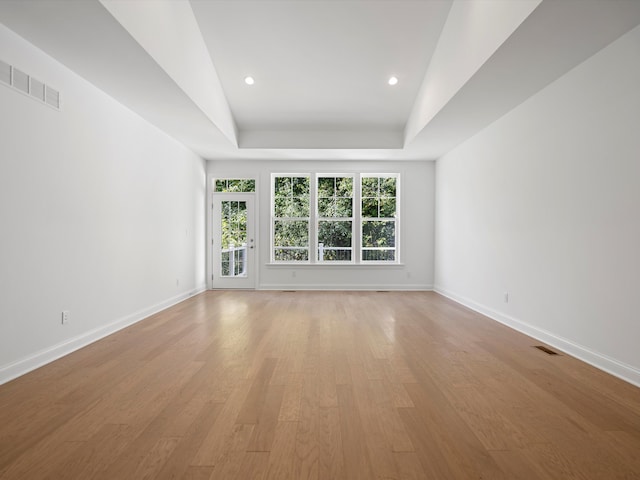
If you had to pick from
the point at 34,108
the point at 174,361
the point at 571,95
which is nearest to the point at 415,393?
the point at 174,361

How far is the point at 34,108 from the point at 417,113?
4678mm

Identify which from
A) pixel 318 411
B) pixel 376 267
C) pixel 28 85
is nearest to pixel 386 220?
pixel 376 267

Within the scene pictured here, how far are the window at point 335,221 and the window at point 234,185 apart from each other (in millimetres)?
1419

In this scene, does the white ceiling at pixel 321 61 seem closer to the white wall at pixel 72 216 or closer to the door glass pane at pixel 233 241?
the white wall at pixel 72 216

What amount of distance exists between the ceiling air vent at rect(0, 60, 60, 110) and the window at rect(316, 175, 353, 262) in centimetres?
499

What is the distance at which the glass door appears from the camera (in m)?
7.53

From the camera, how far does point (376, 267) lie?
7.53 metres

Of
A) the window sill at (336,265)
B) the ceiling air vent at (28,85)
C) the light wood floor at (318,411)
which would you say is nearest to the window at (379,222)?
the window sill at (336,265)

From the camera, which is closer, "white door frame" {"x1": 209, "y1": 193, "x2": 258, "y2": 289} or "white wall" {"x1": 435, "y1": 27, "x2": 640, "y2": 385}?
"white wall" {"x1": 435, "y1": 27, "x2": 640, "y2": 385}

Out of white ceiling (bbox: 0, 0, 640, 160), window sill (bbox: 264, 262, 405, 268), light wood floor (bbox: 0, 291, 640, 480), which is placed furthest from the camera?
window sill (bbox: 264, 262, 405, 268)

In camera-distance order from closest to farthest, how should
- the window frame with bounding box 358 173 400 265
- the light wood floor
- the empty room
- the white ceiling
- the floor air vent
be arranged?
1. the light wood floor
2. the empty room
3. the white ceiling
4. the floor air vent
5. the window frame with bounding box 358 173 400 265

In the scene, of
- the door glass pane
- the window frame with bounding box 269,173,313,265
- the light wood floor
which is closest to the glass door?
the door glass pane

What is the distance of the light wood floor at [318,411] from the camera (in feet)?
5.59

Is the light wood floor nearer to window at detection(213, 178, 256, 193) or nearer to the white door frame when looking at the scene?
the white door frame
